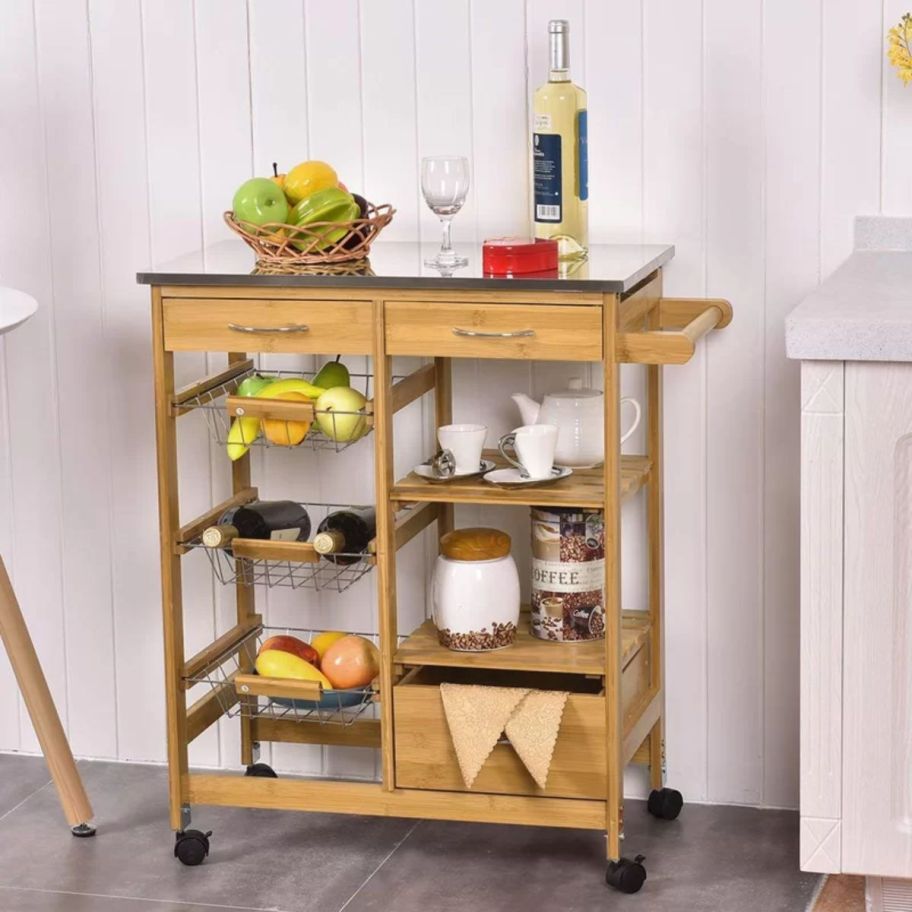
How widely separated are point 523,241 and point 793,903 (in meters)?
1.06

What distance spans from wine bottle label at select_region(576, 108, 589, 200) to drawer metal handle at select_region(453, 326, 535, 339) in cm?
32

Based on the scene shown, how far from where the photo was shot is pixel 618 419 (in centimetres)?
234

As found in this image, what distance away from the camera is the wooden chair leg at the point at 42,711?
8.79 feet

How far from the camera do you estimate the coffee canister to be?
2537mm

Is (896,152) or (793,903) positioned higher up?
(896,152)

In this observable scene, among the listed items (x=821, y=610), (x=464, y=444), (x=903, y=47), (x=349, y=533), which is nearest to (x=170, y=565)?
(x=349, y=533)

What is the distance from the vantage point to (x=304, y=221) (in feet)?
8.11

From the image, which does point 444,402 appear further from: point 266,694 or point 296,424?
point 266,694

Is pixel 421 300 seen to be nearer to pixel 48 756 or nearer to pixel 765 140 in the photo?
pixel 765 140

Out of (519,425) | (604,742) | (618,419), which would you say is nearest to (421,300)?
(618,419)

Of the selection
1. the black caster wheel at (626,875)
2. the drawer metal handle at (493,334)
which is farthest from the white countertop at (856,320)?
the black caster wheel at (626,875)

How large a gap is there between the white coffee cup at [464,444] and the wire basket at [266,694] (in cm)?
38

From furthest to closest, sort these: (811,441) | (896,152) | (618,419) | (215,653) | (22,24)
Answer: (22,24), (215,653), (896,152), (618,419), (811,441)

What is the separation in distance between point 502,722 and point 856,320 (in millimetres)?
831
